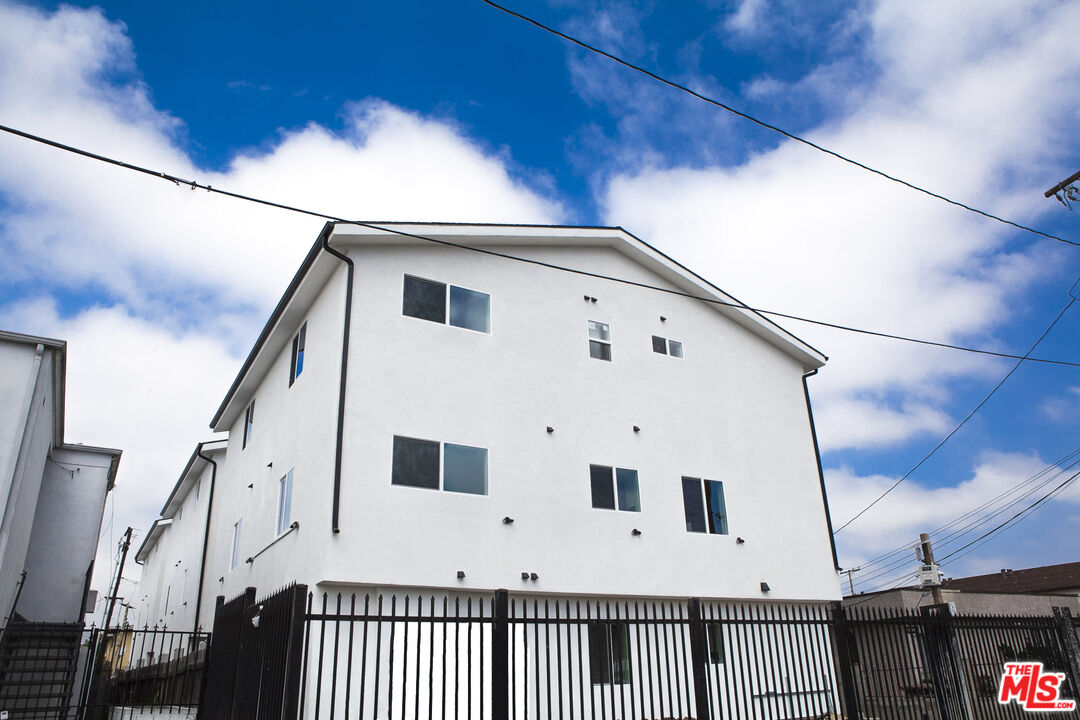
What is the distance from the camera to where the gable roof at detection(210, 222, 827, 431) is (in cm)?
1432

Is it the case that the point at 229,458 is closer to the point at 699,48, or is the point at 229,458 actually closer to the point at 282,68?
the point at 282,68

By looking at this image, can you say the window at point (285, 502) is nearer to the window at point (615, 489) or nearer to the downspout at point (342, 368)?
the downspout at point (342, 368)

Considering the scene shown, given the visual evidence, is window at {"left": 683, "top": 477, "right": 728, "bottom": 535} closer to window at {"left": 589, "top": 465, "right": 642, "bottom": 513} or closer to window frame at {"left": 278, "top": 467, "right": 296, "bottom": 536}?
window at {"left": 589, "top": 465, "right": 642, "bottom": 513}

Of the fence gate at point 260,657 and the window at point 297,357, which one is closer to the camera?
the fence gate at point 260,657

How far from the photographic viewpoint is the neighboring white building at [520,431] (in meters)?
13.1

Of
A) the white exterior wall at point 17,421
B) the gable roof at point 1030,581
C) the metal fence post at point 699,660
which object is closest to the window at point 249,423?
the white exterior wall at point 17,421

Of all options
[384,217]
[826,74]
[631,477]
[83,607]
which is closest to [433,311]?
[384,217]

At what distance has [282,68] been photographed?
995 centimetres

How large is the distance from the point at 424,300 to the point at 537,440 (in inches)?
137

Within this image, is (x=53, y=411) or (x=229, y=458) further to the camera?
(x=229, y=458)

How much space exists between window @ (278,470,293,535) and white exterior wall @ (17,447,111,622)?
6.52 m

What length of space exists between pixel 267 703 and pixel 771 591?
12.3m

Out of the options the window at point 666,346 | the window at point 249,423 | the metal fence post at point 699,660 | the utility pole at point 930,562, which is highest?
the window at point 666,346

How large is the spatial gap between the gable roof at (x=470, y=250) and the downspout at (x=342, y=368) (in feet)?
0.50
